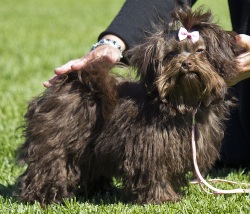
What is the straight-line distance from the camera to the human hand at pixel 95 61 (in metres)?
4.88

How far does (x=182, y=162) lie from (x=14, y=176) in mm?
1837

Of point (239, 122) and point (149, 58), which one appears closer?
point (149, 58)

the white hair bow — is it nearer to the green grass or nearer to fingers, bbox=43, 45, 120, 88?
fingers, bbox=43, 45, 120, 88

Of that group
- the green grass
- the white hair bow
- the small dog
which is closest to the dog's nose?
the small dog

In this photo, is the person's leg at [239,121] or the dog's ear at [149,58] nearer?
the dog's ear at [149,58]

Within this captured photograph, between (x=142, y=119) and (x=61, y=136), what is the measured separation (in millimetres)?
656

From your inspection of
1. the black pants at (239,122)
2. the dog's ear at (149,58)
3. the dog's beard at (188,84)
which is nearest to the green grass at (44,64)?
the black pants at (239,122)

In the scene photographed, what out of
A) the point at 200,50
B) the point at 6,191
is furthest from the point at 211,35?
the point at 6,191

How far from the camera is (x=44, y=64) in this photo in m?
11.0

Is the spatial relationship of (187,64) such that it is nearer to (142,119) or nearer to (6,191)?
Answer: (142,119)

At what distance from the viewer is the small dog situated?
4.47m

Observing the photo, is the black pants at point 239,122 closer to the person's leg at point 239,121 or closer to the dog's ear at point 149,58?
the person's leg at point 239,121

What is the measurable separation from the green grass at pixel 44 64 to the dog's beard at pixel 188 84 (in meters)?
0.74

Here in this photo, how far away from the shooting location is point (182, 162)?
4711mm
